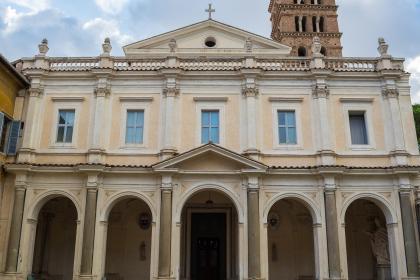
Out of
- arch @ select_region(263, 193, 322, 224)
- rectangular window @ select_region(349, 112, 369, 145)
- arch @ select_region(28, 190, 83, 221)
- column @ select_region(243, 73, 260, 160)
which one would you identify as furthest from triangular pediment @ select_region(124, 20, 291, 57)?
arch @ select_region(28, 190, 83, 221)

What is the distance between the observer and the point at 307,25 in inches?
1651

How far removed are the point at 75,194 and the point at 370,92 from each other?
14373 mm

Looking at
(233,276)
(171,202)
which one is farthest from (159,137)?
(233,276)

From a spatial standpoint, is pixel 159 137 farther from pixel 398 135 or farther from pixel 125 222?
pixel 398 135

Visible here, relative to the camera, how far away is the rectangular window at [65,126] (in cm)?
1938

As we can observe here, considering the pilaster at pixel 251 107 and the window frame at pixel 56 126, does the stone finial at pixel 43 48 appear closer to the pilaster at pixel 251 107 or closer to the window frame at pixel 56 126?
the window frame at pixel 56 126

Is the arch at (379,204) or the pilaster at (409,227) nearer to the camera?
the pilaster at (409,227)

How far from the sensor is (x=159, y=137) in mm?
19109

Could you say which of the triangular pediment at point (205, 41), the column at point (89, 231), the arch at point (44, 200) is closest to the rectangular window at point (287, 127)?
the triangular pediment at point (205, 41)

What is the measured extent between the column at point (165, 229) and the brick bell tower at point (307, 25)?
26.3m

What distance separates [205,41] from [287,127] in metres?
7.98

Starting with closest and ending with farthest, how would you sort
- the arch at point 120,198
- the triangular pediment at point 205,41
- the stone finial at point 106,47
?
the arch at point 120,198
the stone finial at point 106,47
the triangular pediment at point 205,41

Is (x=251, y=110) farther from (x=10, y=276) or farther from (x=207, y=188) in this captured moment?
(x=10, y=276)

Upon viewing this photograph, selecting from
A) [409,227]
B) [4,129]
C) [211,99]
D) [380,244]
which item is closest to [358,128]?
[409,227]
